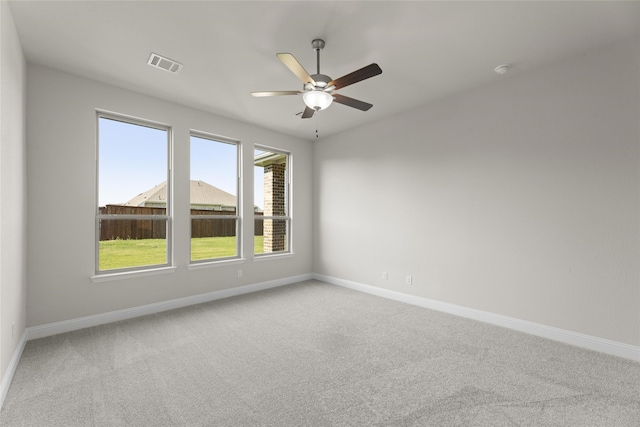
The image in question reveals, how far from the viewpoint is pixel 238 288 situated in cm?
469

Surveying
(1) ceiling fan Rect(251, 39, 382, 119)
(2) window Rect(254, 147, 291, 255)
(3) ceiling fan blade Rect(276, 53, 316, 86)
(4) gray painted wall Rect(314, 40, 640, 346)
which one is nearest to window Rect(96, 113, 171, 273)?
(2) window Rect(254, 147, 291, 255)

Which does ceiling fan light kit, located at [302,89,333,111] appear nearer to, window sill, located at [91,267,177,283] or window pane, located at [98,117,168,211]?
window pane, located at [98,117,168,211]

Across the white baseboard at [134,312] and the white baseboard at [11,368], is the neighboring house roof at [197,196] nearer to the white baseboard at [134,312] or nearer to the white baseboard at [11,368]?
the white baseboard at [134,312]

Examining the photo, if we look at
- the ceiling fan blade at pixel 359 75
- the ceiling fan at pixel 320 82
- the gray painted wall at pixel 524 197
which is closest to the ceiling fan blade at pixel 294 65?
the ceiling fan at pixel 320 82

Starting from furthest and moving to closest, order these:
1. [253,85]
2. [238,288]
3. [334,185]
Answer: [334,185] → [238,288] → [253,85]

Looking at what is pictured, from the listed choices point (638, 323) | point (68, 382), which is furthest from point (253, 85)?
point (638, 323)

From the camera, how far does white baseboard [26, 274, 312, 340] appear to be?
3062mm

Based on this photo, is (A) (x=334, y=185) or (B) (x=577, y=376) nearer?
(B) (x=577, y=376)

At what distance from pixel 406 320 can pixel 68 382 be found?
3.27m

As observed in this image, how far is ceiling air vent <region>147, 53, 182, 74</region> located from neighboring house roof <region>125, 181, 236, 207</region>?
1548 mm

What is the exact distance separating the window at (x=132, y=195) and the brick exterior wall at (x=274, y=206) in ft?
5.75

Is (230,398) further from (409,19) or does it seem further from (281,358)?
(409,19)

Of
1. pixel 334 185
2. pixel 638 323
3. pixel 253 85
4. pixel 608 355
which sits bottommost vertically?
pixel 608 355

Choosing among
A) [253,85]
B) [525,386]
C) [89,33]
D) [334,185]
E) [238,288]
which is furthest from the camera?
[334,185]
